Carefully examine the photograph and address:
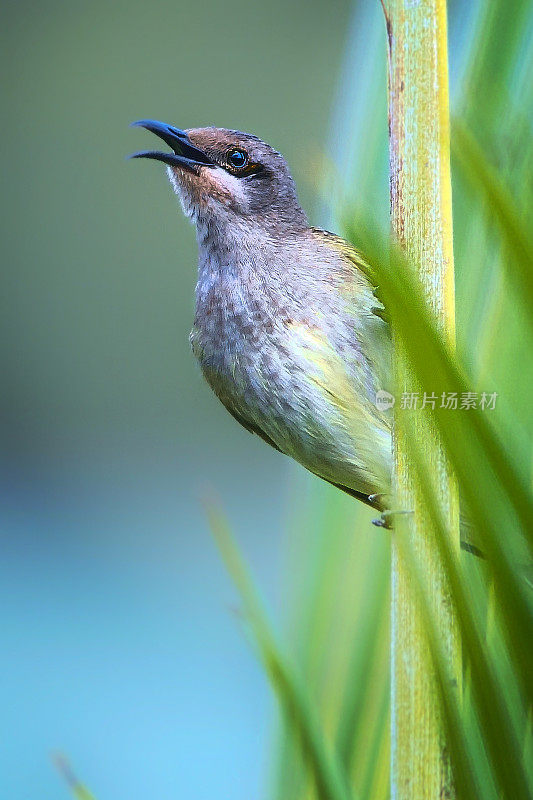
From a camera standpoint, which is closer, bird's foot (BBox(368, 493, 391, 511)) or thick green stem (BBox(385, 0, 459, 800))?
thick green stem (BBox(385, 0, 459, 800))

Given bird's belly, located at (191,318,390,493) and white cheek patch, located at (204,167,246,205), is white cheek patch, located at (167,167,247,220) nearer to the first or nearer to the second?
white cheek patch, located at (204,167,246,205)

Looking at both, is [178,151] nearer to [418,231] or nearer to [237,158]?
[237,158]

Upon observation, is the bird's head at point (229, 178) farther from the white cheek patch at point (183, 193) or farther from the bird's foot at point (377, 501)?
the bird's foot at point (377, 501)

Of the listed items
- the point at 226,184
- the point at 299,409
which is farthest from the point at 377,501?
the point at 226,184

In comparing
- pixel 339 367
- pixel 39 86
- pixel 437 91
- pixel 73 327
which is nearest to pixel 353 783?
pixel 339 367

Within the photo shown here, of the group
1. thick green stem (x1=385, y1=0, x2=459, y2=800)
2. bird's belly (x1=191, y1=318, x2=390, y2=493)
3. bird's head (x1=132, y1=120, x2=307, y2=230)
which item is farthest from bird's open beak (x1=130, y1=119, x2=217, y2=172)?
thick green stem (x1=385, y1=0, x2=459, y2=800)

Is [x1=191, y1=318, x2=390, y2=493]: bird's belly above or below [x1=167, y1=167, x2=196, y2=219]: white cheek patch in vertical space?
below

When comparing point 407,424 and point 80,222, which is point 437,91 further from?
point 80,222
